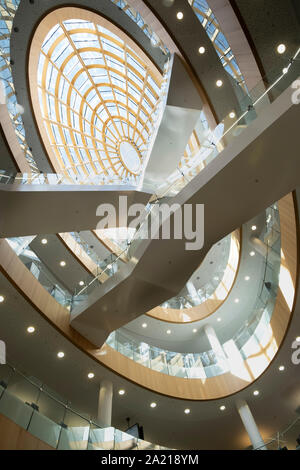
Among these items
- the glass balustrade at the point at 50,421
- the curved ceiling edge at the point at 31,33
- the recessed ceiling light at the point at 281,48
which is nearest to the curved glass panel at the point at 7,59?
the curved ceiling edge at the point at 31,33

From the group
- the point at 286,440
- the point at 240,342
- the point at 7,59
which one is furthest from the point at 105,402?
the point at 7,59

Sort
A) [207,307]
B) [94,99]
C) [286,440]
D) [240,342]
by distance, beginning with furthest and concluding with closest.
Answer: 1. [94,99]
2. [207,307]
3. [240,342]
4. [286,440]

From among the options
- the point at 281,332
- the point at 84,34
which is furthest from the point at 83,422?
the point at 84,34

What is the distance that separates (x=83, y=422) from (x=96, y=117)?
25.5 metres

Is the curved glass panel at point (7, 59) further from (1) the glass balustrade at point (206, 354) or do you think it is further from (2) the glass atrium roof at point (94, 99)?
(1) the glass balustrade at point (206, 354)

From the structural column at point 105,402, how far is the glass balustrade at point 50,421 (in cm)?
254

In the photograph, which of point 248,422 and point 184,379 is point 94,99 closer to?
point 184,379

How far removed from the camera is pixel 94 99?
2725cm

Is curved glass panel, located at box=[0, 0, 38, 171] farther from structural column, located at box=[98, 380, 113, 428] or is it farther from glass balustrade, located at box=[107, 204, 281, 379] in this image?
structural column, located at box=[98, 380, 113, 428]

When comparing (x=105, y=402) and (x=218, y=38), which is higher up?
(x=218, y=38)

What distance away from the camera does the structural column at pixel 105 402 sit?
10875mm

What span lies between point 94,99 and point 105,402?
2398cm

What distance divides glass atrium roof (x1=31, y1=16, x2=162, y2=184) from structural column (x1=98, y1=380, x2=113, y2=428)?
30.5 ft
